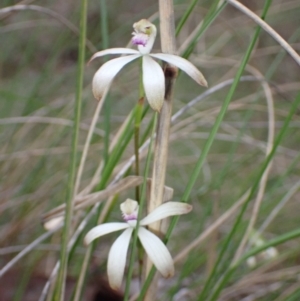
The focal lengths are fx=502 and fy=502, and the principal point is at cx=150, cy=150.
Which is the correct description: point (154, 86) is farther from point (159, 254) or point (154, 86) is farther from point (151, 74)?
point (159, 254)

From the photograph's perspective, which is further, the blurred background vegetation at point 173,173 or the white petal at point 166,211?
the blurred background vegetation at point 173,173

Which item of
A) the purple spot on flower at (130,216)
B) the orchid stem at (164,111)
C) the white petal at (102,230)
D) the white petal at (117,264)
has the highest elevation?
the orchid stem at (164,111)

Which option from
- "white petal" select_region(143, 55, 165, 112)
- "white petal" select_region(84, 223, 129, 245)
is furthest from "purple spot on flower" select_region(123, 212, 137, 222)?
"white petal" select_region(143, 55, 165, 112)

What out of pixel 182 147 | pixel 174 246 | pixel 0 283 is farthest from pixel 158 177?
pixel 182 147

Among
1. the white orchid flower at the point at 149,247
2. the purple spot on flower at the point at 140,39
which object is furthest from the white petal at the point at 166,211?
the purple spot on flower at the point at 140,39

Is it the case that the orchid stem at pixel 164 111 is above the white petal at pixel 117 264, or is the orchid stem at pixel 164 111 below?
above

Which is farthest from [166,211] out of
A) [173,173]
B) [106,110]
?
[173,173]

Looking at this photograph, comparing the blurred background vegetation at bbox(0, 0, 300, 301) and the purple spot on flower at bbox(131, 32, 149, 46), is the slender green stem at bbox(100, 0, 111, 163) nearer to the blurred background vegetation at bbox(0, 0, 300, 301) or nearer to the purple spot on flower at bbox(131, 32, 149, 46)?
the blurred background vegetation at bbox(0, 0, 300, 301)

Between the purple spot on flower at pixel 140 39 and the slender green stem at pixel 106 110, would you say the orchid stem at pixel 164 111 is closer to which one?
the purple spot on flower at pixel 140 39
